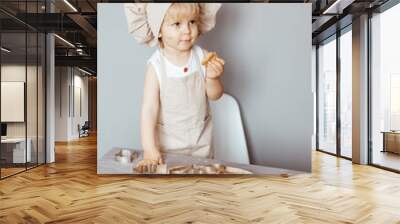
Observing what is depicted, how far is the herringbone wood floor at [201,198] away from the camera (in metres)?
4.04

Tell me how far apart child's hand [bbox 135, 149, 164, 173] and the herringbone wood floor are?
167 millimetres

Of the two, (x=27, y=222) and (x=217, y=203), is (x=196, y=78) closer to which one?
(x=217, y=203)

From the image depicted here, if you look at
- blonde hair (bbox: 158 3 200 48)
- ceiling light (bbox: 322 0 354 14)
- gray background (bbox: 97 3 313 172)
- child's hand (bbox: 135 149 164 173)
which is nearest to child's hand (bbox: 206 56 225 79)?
gray background (bbox: 97 3 313 172)

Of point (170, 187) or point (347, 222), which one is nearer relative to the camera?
point (347, 222)

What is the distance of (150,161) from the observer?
6.45 metres

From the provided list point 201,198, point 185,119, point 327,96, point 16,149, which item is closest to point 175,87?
point 185,119

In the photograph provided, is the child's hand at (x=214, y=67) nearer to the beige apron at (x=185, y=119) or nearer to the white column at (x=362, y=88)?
the beige apron at (x=185, y=119)

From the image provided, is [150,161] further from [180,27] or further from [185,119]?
[180,27]

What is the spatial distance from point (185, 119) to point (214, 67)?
0.95 m

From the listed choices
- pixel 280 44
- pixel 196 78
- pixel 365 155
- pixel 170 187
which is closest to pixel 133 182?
pixel 170 187

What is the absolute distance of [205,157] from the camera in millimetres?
6496

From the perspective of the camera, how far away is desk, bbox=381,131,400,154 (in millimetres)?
7219

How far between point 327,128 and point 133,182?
6.27 metres

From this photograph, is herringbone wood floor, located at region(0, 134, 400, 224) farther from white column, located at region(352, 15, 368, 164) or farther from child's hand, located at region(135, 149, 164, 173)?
white column, located at region(352, 15, 368, 164)
